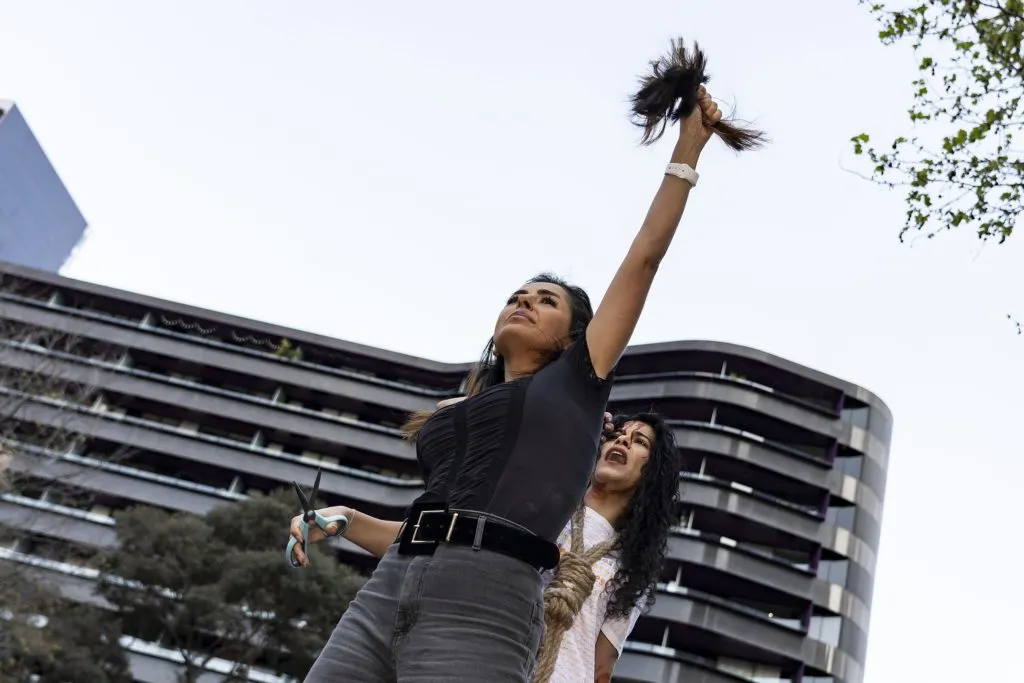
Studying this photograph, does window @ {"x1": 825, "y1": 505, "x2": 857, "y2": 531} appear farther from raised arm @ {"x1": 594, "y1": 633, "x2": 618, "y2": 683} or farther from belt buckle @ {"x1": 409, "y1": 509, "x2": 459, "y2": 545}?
belt buckle @ {"x1": 409, "y1": 509, "x2": 459, "y2": 545}

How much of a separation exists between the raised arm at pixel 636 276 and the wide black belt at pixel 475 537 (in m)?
0.43

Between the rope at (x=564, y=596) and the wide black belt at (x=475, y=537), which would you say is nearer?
the wide black belt at (x=475, y=537)

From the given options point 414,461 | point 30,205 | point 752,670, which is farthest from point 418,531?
point 30,205

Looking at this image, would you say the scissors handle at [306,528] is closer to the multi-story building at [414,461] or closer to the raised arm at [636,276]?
the raised arm at [636,276]

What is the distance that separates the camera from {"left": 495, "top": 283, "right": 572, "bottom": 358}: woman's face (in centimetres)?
275

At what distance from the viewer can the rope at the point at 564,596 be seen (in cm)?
345

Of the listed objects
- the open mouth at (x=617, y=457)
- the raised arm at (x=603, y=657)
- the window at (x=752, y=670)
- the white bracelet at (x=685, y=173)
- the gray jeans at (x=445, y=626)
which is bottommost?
the gray jeans at (x=445, y=626)

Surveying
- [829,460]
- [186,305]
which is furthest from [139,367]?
[829,460]

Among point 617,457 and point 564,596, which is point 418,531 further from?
point 617,457

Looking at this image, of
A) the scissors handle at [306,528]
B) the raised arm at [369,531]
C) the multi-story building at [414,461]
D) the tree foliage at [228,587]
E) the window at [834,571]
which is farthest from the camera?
the window at [834,571]

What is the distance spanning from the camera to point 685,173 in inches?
101

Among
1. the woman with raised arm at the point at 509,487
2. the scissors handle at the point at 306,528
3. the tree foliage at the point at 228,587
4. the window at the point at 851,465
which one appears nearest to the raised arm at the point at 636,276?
the woman with raised arm at the point at 509,487

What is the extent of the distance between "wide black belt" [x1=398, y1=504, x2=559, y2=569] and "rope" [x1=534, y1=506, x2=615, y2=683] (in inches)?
42.5

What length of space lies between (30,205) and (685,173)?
3188 inches
